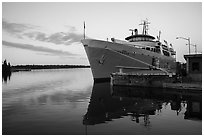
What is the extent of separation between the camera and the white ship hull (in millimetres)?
30484

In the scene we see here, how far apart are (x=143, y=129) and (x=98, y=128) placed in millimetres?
2322

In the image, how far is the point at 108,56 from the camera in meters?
30.6

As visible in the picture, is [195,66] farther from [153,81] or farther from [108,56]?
[108,56]

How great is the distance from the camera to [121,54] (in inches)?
1203

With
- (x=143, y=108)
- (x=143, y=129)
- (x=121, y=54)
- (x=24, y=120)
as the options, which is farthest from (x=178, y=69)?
(x=24, y=120)

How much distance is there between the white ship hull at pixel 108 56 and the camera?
30.5 meters

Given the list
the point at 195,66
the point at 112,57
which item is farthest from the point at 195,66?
the point at 112,57

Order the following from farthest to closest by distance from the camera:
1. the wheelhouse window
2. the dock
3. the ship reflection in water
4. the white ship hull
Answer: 1. the white ship hull
2. the wheelhouse window
3. the dock
4. the ship reflection in water

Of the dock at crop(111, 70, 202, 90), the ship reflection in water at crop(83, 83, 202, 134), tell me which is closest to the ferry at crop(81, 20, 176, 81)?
the dock at crop(111, 70, 202, 90)

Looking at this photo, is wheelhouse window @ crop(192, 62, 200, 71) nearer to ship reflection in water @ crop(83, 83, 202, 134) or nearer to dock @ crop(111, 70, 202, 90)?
dock @ crop(111, 70, 202, 90)

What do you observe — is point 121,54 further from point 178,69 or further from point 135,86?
point 178,69

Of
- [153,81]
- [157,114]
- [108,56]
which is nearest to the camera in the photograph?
[157,114]

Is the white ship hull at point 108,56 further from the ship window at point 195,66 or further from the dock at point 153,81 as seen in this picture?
the ship window at point 195,66

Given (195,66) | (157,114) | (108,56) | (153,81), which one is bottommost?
(157,114)
